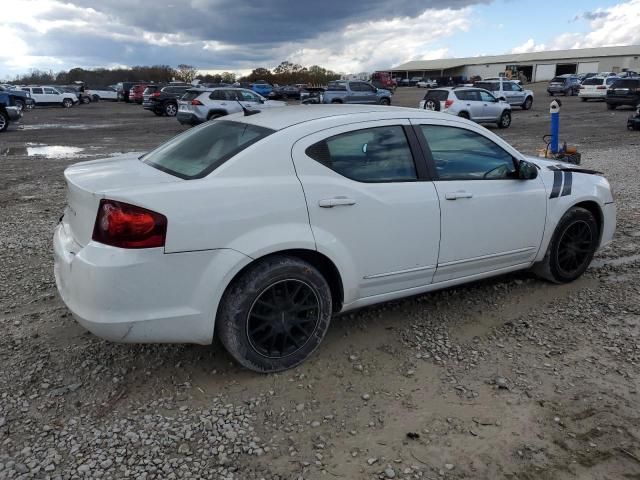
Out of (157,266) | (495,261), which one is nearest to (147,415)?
(157,266)

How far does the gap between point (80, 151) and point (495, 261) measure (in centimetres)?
1372

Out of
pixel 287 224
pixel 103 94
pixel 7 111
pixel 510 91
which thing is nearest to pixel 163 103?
pixel 7 111

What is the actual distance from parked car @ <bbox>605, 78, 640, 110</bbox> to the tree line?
59.9m

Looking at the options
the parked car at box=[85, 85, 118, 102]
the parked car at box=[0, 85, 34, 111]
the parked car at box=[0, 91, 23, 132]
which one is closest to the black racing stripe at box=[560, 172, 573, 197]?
the parked car at box=[0, 91, 23, 132]

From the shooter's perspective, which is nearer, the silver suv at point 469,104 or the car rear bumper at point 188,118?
the silver suv at point 469,104

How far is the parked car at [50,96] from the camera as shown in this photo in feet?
134

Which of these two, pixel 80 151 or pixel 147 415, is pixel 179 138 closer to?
pixel 147 415

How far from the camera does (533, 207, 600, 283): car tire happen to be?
454 centimetres

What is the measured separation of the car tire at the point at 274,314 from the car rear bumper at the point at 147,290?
12cm

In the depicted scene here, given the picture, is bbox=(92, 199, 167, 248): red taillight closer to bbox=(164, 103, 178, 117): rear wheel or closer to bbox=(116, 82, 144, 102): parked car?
bbox=(164, 103, 178, 117): rear wheel

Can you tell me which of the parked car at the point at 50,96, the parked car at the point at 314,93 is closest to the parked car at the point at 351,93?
the parked car at the point at 314,93

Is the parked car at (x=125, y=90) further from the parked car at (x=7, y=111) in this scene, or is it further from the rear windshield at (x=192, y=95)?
the parked car at (x=7, y=111)

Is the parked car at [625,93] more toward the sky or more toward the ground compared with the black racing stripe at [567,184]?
more toward the sky

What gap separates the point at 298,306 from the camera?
330 centimetres
